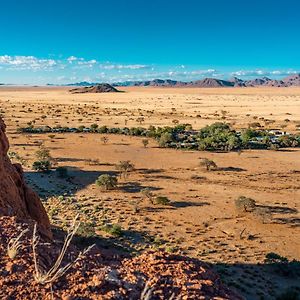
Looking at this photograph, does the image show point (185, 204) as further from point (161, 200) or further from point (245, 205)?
point (245, 205)

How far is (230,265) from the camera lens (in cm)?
1861

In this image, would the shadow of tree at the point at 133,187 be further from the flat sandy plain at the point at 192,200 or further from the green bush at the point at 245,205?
the green bush at the point at 245,205

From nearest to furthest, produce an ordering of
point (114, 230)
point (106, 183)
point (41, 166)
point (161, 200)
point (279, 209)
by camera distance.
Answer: point (114, 230) → point (279, 209) → point (161, 200) → point (106, 183) → point (41, 166)

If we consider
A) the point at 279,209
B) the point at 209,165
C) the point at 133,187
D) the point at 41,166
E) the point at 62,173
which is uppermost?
the point at 41,166

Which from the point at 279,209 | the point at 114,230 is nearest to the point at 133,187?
the point at 114,230

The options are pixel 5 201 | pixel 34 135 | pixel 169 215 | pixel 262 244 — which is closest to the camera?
pixel 5 201

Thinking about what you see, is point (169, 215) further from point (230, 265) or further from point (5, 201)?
point (5, 201)

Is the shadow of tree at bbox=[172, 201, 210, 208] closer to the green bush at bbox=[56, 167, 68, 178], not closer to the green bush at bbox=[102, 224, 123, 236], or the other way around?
the green bush at bbox=[102, 224, 123, 236]

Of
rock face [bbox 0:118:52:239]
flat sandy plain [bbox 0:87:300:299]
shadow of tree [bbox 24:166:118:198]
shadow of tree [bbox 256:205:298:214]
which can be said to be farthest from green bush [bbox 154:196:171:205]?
rock face [bbox 0:118:52:239]

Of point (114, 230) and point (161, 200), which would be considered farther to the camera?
point (161, 200)

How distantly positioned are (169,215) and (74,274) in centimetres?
1920

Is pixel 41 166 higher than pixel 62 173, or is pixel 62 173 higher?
pixel 41 166

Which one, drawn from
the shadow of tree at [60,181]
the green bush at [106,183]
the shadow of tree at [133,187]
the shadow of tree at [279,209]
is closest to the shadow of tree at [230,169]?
the shadow of tree at [133,187]

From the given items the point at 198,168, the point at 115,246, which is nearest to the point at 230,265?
the point at 115,246
